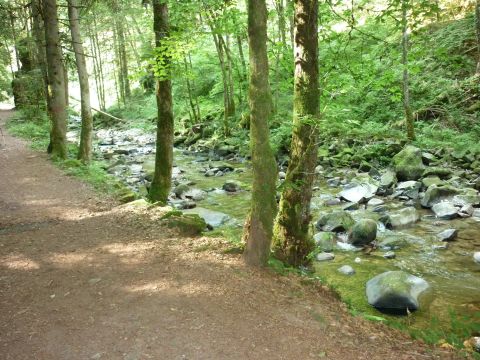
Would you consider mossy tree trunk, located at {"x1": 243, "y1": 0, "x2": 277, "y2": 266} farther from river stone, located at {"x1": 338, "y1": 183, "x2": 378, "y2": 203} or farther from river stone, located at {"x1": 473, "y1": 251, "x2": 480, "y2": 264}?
river stone, located at {"x1": 338, "y1": 183, "x2": 378, "y2": 203}

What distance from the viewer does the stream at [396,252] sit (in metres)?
5.61

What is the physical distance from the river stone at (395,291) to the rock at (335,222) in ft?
8.07

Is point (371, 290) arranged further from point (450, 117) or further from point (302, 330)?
point (450, 117)

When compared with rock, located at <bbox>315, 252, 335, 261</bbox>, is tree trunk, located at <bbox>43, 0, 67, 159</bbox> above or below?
above

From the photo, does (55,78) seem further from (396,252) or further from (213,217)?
(396,252)

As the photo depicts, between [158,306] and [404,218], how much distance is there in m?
6.24

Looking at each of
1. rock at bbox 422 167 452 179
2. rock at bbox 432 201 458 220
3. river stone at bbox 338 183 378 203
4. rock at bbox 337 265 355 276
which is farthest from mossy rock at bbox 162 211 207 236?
rock at bbox 422 167 452 179

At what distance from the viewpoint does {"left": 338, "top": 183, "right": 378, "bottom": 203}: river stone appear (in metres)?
10.5

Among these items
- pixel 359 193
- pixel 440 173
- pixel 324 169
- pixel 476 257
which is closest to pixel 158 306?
pixel 476 257

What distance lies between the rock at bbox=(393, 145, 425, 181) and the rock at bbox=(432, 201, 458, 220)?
252cm

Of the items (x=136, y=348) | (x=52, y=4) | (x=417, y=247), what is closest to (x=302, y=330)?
(x=136, y=348)

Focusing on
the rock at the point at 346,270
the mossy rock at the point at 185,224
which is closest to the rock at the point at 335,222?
the rock at the point at 346,270

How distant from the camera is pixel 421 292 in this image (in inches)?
225

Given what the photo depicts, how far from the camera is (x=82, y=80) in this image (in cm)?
1251
